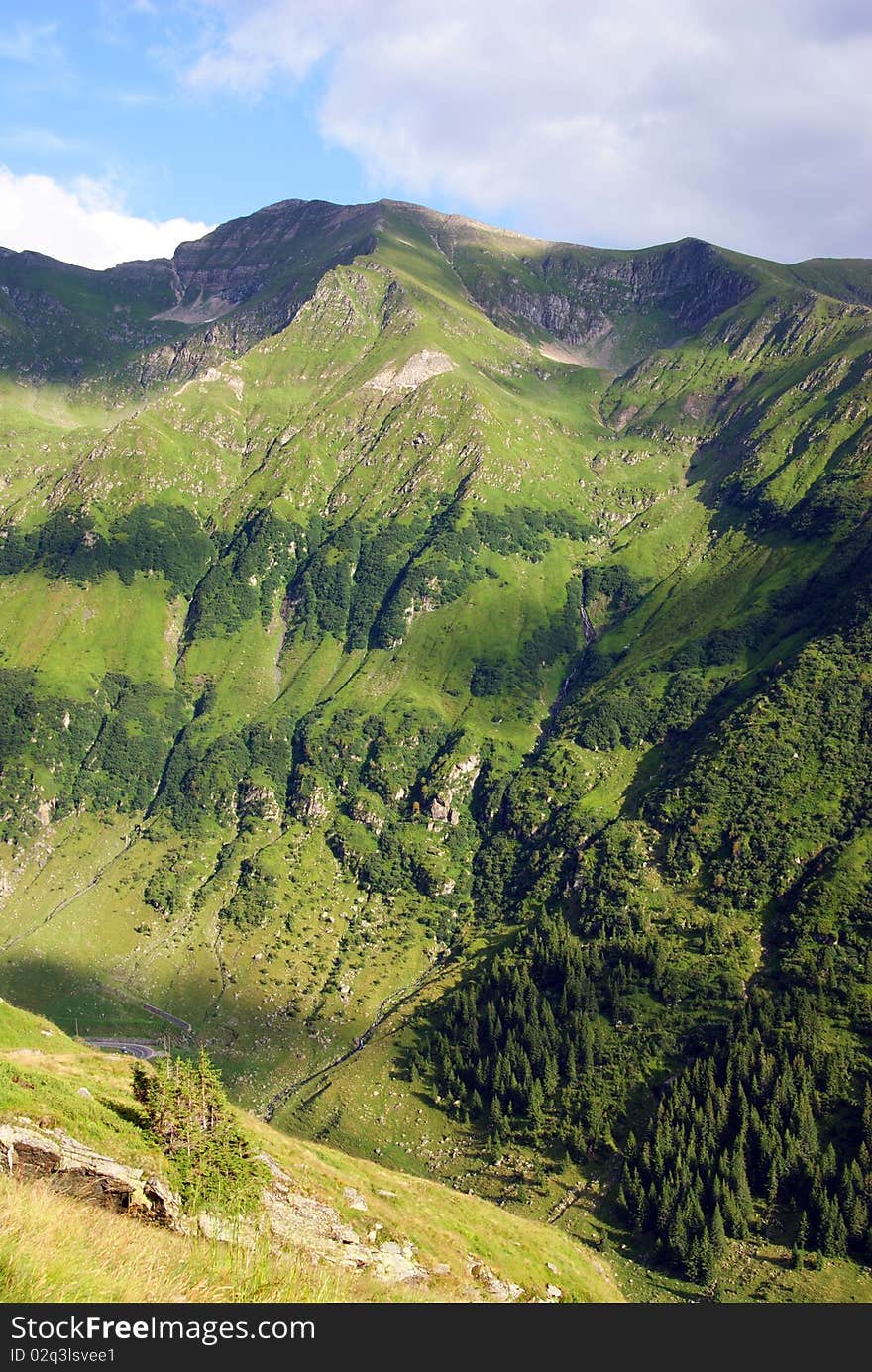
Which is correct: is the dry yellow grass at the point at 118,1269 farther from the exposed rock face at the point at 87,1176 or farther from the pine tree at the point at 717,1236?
the pine tree at the point at 717,1236

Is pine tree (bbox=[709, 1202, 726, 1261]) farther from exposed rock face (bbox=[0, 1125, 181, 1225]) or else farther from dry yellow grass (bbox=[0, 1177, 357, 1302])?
dry yellow grass (bbox=[0, 1177, 357, 1302])

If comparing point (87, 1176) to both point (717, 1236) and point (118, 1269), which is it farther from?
point (717, 1236)

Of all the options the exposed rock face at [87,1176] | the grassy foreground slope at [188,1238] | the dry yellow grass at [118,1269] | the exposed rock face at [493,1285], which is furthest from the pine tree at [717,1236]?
the dry yellow grass at [118,1269]

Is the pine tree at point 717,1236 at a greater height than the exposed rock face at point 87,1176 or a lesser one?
lesser

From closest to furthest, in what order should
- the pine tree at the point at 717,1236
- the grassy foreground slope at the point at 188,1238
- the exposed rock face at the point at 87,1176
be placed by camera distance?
1. the grassy foreground slope at the point at 188,1238
2. the exposed rock face at the point at 87,1176
3. the pine tree at the point at 717,1236

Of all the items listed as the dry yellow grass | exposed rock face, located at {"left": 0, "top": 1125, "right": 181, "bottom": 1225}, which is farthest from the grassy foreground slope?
exposed rock face, located at {"left": 0, "top": 1125, "right": 181, "bottom": 1225}

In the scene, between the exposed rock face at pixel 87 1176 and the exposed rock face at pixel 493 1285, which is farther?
the exposed rock face at pixel 493 1285

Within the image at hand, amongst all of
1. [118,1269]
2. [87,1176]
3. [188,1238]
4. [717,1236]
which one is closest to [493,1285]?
[87,1176]

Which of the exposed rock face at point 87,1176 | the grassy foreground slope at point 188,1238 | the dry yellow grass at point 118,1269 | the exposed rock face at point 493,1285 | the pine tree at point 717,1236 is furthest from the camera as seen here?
the pine tree at point 717,1236
